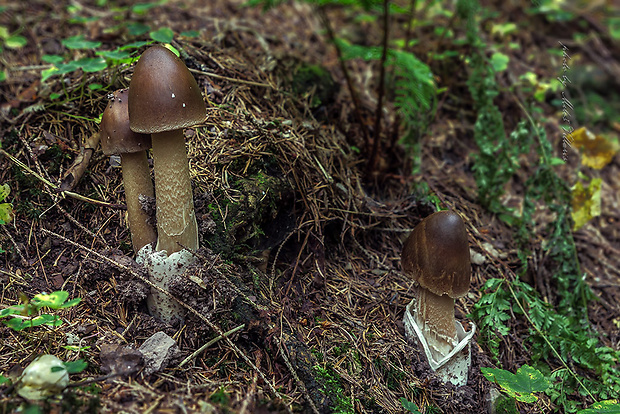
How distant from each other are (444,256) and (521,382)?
851 mm

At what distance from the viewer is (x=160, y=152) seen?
2578mm

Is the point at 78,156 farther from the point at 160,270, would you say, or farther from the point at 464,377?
the point at 464,377

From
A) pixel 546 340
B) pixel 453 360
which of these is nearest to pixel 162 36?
pixel 453 360

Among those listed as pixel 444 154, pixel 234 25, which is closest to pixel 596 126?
pixel 444 154

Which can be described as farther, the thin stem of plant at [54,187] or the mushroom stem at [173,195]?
the thin stem of plant at [54,187]

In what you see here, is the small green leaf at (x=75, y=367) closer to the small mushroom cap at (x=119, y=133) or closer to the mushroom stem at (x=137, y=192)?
the mushroom stem at (x=137, y=192)

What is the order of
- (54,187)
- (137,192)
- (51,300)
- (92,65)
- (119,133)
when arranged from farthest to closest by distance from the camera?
(92,65), (54,187), (137,192), (119,133), (51,300)

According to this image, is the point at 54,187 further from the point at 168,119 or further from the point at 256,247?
the point at 256,247

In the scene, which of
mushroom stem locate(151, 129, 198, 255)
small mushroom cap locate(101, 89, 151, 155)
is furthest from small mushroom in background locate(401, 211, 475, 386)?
small mushroom cap locate(101, 89, 151, 155)

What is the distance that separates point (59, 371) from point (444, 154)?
161 inches

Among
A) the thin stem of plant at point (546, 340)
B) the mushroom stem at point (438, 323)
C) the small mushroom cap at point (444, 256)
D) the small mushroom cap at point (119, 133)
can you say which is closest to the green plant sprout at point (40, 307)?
the small mushroom cap at point (119, 133)

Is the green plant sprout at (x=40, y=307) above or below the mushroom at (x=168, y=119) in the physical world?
below

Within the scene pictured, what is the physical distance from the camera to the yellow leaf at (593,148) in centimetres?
463

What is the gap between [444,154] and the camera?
4898 mm
